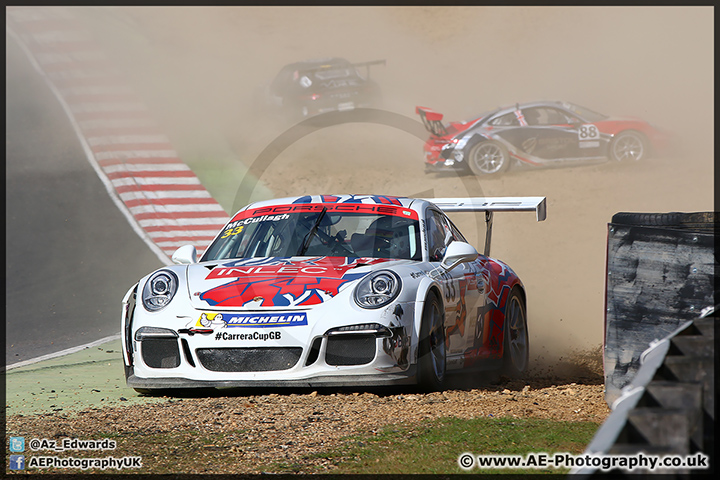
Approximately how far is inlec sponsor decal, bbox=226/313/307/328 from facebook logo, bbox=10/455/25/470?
175 centimetres

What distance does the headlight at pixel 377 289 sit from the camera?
5.46 m

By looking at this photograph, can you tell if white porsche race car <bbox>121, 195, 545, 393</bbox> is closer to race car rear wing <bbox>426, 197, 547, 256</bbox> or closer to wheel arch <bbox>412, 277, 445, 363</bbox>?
wheel arch <bbox>412, 277, 445, 363</bbox>

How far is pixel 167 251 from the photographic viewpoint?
1523 centimetres

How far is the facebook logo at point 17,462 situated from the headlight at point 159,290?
72.7 inches

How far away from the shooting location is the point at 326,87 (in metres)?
23.6

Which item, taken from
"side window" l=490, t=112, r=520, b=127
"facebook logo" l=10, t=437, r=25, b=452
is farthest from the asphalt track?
"side window" l=490, t=112, r=520, b=127

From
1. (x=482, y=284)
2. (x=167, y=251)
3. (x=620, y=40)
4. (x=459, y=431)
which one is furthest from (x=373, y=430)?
(x=620, y=40)

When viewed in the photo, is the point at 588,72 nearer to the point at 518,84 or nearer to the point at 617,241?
the point at 518,84

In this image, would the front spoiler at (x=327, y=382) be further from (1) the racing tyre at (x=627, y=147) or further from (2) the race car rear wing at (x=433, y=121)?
(1) the racing tyre at (x=627, y=147)

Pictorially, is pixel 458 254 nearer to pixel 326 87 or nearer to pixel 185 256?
pixel 185 256

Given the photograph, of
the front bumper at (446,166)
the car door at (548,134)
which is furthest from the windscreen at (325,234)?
the car door at (548,134)

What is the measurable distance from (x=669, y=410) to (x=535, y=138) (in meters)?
17.0

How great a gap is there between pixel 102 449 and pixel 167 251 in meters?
11.5

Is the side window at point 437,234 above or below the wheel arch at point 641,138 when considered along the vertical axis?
below
